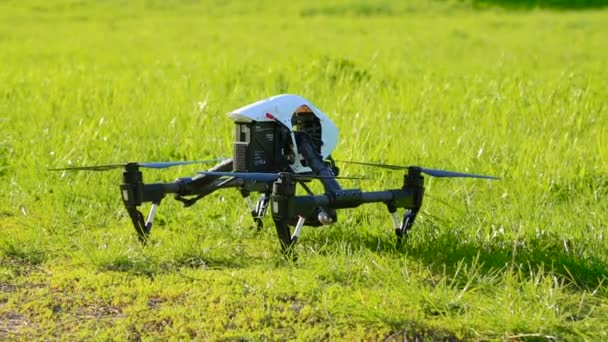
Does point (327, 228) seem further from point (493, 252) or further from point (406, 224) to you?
point (493, 252)

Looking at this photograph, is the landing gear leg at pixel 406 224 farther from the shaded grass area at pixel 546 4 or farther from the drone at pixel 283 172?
the shaded grass area at pixel 546 4

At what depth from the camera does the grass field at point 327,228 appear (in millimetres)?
4316

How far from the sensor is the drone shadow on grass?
194 inches

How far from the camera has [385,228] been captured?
5.80 m

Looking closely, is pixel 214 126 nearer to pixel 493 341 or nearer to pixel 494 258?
pixel 494 258

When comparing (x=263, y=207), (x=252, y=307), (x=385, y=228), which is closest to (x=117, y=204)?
(x=263, y=207)

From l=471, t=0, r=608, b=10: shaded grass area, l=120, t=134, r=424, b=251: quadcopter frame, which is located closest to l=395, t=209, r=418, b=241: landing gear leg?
l=120, t=134, r=424, b=251: quadcopter frame

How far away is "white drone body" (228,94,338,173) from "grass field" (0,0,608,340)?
0.50 m

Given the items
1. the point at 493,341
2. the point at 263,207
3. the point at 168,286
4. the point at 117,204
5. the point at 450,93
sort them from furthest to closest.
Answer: the point at 450,93 → the point at 117,204 → the point at 263,207 → the point at 168,286 → the point at 493,341

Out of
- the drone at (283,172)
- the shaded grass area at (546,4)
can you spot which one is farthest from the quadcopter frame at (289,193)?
the shaded grass area at (546,4)

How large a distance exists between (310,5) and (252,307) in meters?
21.1

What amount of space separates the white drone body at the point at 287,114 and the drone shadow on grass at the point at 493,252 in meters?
0.51

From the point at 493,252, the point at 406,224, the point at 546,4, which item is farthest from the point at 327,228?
→ the point at 546,4

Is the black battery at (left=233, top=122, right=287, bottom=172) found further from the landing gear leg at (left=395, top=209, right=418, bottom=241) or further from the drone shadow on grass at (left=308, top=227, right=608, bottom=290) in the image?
the landing gear leg at (left=395, top=209, right=418, bottom=241)
